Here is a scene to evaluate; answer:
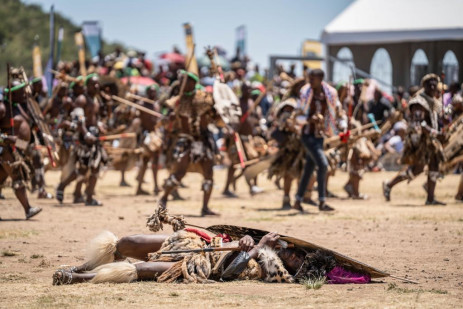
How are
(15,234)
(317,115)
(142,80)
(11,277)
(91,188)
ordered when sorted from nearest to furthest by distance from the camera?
(11,277) < (15,234) < (317,115) < (91,188) < (142,80)

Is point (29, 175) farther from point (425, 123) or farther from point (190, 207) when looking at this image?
point (425, 123)

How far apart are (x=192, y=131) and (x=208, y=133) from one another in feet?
0.95

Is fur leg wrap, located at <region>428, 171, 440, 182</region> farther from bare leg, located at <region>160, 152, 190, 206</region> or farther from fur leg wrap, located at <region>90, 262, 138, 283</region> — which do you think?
fur leg wrap, located at <region>90, 262, 138, 283</region>

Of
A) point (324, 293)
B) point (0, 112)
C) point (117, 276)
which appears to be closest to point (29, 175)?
point (0, 112)

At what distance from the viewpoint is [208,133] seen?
13883mm

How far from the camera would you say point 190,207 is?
51.7 feet

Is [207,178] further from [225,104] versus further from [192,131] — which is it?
[225,104]

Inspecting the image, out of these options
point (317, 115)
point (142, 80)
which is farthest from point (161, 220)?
point (142, 80)

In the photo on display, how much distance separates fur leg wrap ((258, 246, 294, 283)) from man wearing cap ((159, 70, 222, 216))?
589 cm

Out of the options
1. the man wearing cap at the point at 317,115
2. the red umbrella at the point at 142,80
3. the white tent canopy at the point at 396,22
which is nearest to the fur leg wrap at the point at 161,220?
the man wearing cap at the point at 317,115

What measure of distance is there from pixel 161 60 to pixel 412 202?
16.6 metres

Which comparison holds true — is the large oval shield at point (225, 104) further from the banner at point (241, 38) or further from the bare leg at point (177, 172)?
the banner at point (241, 38)

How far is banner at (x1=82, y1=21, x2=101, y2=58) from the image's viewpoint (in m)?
29.4

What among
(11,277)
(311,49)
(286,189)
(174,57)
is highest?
(311,49)
